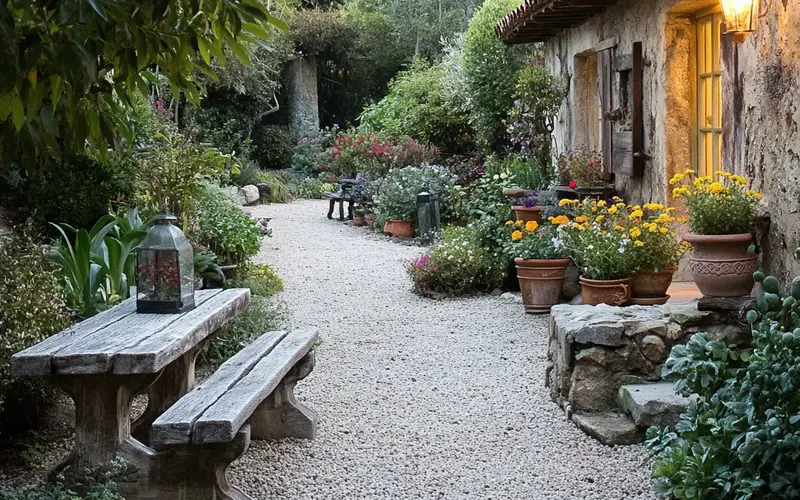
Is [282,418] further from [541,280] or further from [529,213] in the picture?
[529,213]

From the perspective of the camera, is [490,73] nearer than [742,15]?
No

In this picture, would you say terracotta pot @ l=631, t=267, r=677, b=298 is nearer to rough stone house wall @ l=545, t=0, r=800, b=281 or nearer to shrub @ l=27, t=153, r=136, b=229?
rough stone house wall @ l=545, t=0, r=800, b=281

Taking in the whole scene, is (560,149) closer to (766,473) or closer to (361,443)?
(361,443)

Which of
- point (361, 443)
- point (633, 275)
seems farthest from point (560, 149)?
point (361, 443)

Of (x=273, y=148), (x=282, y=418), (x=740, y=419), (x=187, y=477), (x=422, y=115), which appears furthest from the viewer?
(x=273, y=148)

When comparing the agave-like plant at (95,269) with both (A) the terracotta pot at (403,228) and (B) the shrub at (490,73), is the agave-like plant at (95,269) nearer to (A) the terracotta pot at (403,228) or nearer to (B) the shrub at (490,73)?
(A) the terracotta pot at (403,228)

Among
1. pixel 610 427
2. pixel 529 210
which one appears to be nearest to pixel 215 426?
pixel 610 427

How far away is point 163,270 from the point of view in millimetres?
3984

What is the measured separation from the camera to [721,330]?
461 centimetres

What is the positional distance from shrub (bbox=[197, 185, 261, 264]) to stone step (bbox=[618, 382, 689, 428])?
4.71 metres

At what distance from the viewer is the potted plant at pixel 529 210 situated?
8508mm

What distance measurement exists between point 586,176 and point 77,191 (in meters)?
4.45

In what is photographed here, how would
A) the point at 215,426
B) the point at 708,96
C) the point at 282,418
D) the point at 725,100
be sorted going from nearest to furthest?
1. the point at 215,426
2. the point at 282,418
3. the point at 725,100
4. the point at 708,96

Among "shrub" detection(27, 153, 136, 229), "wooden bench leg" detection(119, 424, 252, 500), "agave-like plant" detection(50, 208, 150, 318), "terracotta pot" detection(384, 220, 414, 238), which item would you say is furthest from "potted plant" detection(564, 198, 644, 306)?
"terracotta pot" detection(384, 220, 414, 238)
